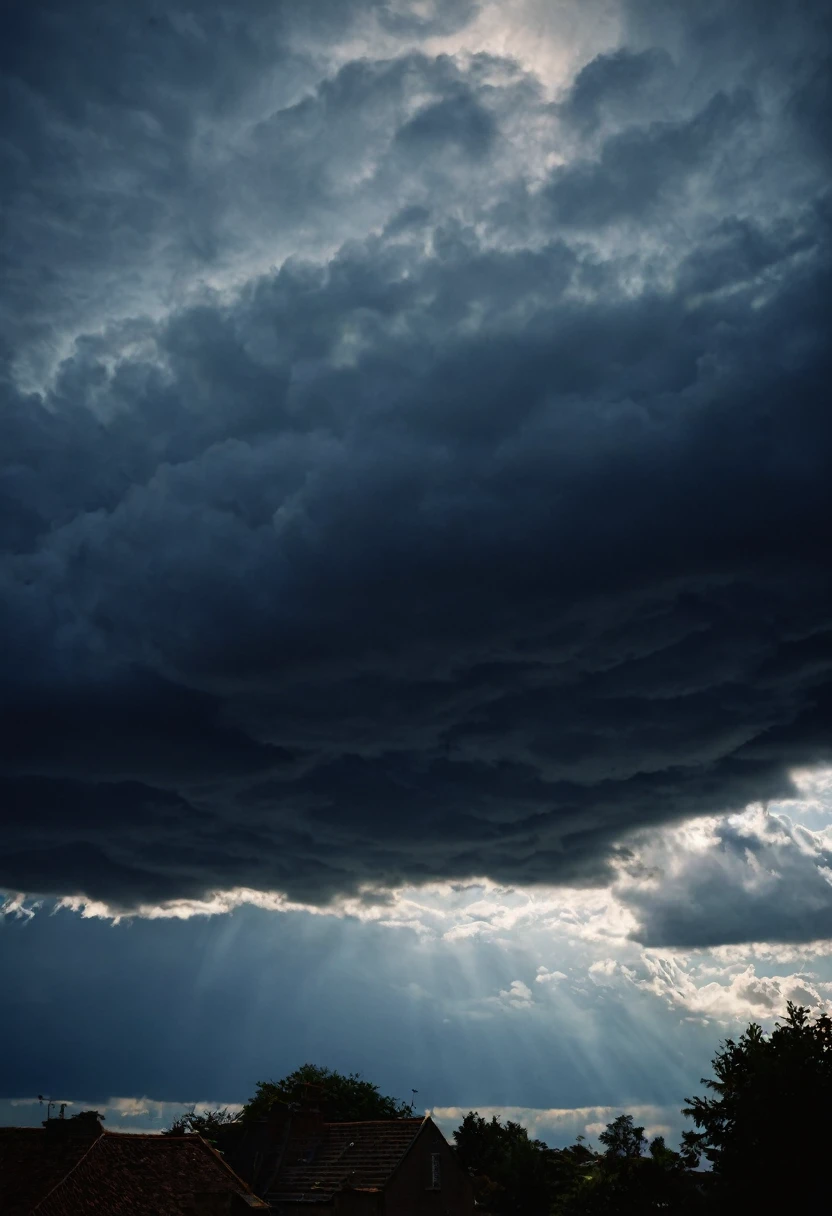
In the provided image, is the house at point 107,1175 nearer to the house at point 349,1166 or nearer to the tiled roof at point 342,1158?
the house at point 349,1166

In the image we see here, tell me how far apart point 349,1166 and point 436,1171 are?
20.1 feet

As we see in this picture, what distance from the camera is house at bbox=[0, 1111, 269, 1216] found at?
4638 cm

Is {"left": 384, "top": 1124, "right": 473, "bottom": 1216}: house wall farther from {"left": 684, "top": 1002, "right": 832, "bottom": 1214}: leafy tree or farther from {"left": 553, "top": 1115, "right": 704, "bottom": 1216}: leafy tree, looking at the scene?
{"left": 684, "top": 1002, "right": 832, "bottom": 1214}: leafy tree

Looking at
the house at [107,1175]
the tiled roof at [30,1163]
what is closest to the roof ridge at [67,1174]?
the house at [107,1175]

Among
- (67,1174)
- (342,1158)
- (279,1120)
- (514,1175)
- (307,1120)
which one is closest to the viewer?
(67,1174)

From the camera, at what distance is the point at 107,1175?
49406mm

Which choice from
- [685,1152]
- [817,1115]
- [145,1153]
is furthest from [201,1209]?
[817,1115]

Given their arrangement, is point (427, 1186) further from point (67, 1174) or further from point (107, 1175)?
point (67, 1174)

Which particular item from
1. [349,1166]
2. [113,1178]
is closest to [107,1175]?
[113,1178]

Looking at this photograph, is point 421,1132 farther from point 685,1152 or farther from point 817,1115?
point 817,1115

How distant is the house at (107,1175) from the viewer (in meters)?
46.4

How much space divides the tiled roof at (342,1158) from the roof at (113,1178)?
33.9ft

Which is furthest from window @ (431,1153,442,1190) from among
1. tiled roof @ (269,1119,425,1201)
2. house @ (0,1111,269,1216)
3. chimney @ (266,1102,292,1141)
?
house @ (0,1111,269,1216)

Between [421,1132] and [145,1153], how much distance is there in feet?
69.4
